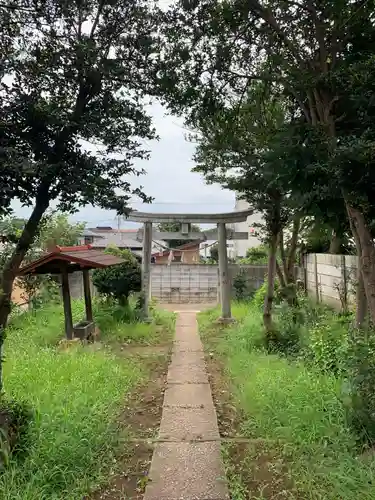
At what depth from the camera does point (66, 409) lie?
11.7 feet

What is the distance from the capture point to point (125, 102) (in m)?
3.00

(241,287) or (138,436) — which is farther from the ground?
(241,287)

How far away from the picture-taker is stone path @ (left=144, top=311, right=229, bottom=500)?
276cm

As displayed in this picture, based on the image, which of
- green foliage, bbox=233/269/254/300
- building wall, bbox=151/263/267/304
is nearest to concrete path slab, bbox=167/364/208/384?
green foliage, bbox=233/269/254/300

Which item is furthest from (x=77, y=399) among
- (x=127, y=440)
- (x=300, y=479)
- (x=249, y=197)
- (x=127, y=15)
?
(x=249, y=197)

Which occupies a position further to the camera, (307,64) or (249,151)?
(249,151)

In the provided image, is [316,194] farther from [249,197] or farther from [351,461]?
[249,197]

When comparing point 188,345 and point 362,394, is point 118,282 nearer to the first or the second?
point 188,345

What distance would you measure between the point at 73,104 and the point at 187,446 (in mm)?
2771

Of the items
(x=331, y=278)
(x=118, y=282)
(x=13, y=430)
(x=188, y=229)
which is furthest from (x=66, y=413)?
(x=188, y=229)

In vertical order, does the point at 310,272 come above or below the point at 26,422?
above

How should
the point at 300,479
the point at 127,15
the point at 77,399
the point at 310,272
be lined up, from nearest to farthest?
the point at 300,479 < the point at 127,15 < the point at 77,399 < the point at 310,272

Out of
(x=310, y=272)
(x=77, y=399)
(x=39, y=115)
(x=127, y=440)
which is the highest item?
(x=39, y=115)

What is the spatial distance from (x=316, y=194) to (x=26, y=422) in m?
2.77
